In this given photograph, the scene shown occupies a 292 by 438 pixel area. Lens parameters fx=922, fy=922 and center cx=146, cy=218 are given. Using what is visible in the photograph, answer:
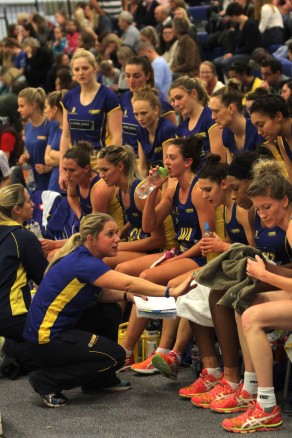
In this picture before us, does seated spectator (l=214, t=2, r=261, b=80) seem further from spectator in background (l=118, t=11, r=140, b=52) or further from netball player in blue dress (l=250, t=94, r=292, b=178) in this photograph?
netball player in blue dress (l=250, t=94, r=292, b=178)

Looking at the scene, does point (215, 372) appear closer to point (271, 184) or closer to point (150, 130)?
point (271, 184)

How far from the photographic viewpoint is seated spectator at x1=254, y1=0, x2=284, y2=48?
1034 cm

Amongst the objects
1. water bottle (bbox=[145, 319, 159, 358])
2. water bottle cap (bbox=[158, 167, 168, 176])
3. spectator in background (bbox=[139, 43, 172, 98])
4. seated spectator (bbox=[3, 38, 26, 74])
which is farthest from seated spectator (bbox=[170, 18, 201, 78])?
water bottle (bbox=[145, 319, 159, 358])

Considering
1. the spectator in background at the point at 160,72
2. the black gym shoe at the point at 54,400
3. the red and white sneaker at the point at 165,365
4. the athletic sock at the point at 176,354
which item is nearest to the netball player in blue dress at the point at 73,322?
the black gym shoe at the point at 54,400

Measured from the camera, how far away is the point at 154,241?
601 cm

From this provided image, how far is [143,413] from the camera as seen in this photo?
479cm

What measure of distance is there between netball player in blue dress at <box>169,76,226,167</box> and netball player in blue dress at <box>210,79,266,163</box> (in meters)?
0.36

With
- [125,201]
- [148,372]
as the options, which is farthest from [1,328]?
[125,201]

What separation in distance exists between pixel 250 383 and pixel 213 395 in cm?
26

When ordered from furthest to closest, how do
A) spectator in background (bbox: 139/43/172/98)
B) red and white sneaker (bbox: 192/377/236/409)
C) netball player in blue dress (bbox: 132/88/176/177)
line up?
spectator in background (bbox: 139/43/172/98) → netball player in blue dress (bbox: 132/88/176/177) → red and white sneaker (bbox: 192/377/236/409)

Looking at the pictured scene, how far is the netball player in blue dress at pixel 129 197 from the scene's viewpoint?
6.00 m

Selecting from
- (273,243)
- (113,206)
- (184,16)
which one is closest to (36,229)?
(113,206)

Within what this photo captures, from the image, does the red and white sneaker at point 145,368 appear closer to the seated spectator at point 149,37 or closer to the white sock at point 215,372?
the white sock at point 215,372

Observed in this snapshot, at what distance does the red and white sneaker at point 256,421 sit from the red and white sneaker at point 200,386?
51 centimetres
